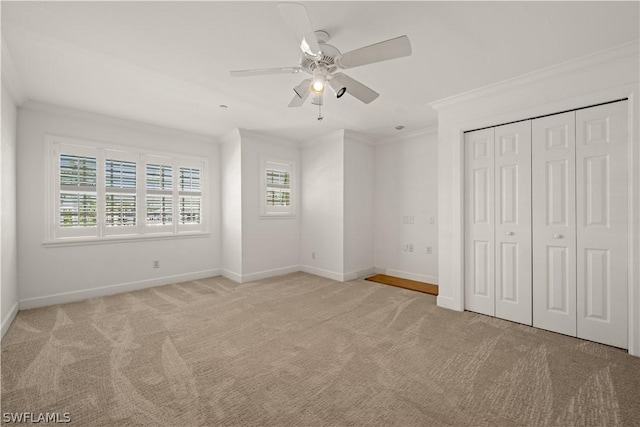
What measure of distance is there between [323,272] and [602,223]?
386 centimetres

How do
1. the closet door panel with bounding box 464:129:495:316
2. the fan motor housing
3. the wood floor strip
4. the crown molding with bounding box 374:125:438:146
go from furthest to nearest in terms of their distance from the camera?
1. the crown molding with bounding box 374:125:438:146
2. the wood floor strip
3. the closet door panel with bounding box 464:129:495:316
4. the fan motor housing

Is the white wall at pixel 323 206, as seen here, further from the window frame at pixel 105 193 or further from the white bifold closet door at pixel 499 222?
the white bifold closet door at pixel 499 222

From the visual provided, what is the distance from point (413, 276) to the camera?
16.6 feet

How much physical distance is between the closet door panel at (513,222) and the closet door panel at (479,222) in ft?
0.22

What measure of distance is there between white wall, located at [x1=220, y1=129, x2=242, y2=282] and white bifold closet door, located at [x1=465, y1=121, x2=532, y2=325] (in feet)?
11.6

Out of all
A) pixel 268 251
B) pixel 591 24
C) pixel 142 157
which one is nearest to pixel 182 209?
pixel 142 157

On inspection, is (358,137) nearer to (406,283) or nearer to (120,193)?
(406,283)

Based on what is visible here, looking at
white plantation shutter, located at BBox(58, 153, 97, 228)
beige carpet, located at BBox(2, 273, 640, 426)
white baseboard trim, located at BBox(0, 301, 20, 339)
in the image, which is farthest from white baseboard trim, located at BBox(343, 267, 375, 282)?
white baseboard trim, located at BBox(0, 301, 20, 339)

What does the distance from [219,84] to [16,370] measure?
121 inches

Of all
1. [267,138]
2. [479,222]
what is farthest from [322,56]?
[267,138]

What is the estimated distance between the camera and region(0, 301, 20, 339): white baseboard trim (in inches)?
112

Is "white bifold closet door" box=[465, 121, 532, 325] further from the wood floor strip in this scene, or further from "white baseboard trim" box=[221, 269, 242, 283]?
"white baseboard trim" box=[221, 269, 242, 283]

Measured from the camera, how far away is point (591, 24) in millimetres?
2129

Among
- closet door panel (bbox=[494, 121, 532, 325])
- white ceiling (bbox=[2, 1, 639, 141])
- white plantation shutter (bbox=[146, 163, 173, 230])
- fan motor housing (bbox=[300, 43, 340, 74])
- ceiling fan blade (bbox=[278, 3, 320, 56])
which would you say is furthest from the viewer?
white plantation shutter (bbox=[146, 163, 173, 230])
